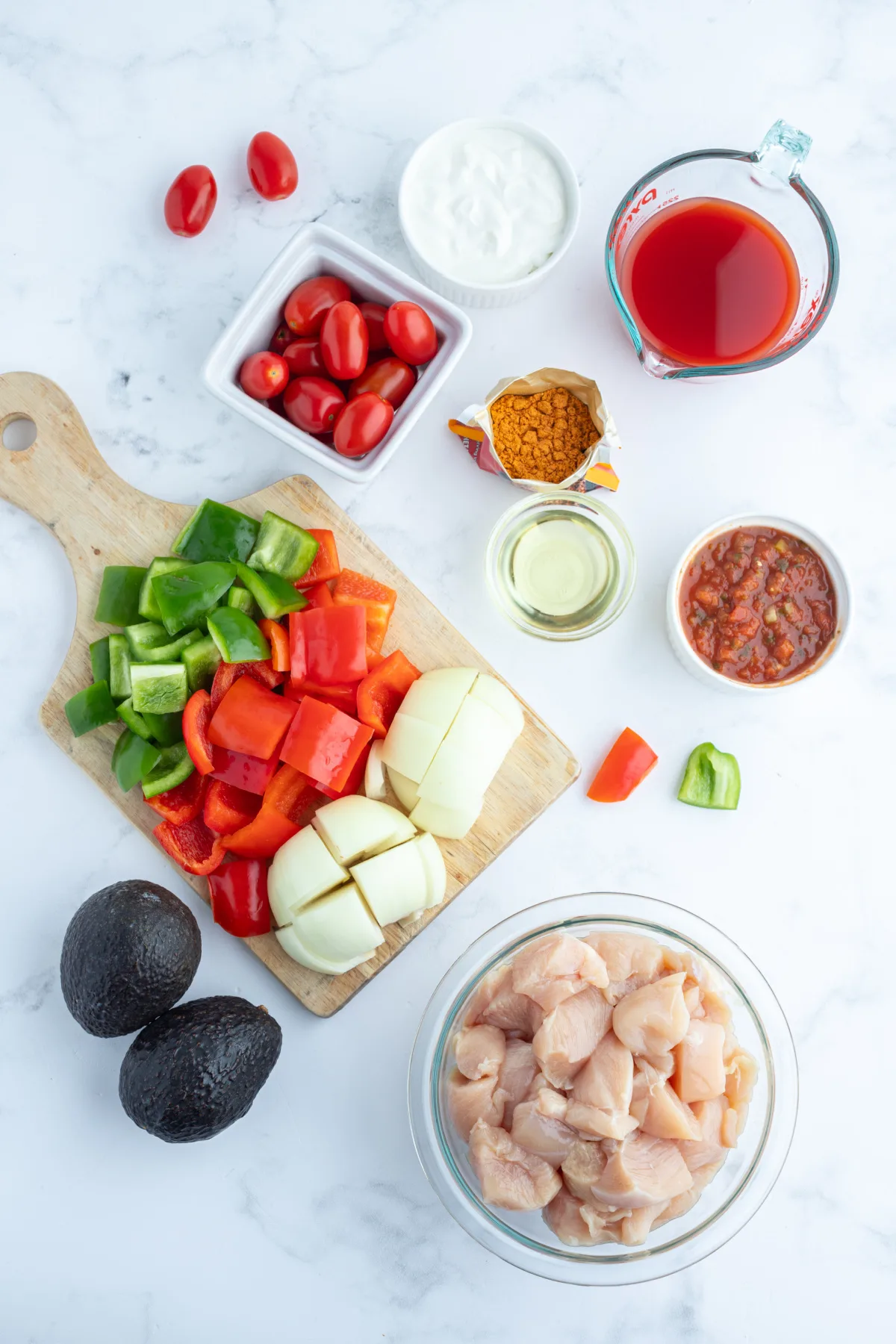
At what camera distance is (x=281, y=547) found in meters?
2.23

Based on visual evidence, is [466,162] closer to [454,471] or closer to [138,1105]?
[454,471]

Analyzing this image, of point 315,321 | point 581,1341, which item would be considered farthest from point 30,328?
point 581,1341

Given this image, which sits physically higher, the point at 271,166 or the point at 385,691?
the point at 271,166

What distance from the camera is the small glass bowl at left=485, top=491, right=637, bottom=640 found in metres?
2.31

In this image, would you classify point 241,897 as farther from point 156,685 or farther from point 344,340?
point 344,340

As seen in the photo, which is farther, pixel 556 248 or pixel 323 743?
pixel 556 248

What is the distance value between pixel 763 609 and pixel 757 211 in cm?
97

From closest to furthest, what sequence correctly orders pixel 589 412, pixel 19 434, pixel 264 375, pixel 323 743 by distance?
pixel 323 743 → pixel 264 375 → pixel 589 412 → pixel 19 434

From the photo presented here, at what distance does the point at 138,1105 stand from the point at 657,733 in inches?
55.0

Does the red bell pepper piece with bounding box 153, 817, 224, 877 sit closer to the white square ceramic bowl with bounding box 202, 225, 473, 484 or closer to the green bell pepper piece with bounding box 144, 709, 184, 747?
the green bell pepper piece with bounding box 144, 709, 184, 747

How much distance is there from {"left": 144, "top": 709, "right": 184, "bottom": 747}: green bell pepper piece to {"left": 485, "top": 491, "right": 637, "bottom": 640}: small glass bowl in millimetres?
774

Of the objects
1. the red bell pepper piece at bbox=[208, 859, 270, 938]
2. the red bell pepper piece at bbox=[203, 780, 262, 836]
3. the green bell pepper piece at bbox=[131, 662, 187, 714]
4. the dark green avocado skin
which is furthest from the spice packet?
the dark green avocado skin

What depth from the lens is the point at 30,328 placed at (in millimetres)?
2461

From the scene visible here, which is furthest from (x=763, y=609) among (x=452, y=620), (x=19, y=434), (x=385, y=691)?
(x=19, y=434)
